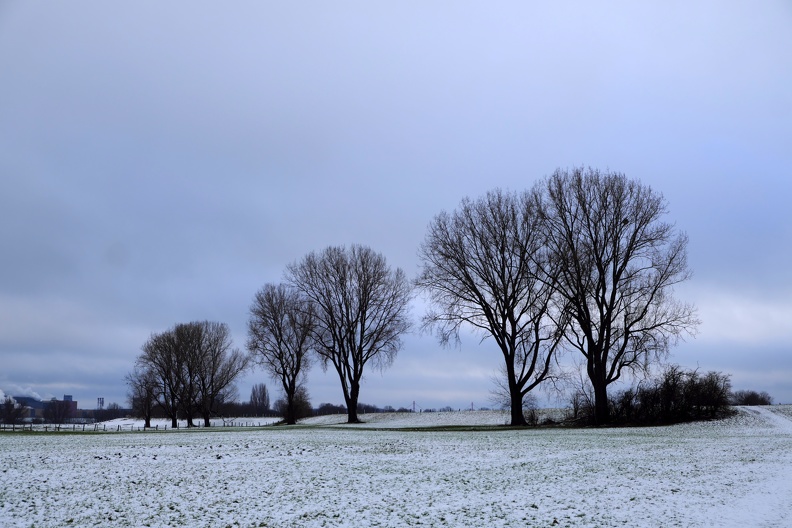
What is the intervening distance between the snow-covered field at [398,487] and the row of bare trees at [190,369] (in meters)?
51.1

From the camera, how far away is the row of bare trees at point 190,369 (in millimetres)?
69375

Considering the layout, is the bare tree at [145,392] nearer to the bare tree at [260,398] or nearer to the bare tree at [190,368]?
the bare tree at [190,368]

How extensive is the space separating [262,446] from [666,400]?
2775cm

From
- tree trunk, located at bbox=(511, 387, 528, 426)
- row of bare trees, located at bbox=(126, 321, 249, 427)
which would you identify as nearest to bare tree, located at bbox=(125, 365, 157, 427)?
row of bare trees, located at bbox=(126, 321, 249, 427)

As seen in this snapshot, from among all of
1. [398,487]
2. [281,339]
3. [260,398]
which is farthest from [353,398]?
[260,398]

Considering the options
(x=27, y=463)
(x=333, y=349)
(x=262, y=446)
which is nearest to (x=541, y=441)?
(x=262, y=446)

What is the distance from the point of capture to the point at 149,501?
11.9 metres

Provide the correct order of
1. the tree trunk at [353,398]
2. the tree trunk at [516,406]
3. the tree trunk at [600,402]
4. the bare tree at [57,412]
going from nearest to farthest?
1. the tree trunk at [600,402]
2. the tree trunk at [516,406]
3. the tree trunk at [353,398]
4. the bare tree at [57,412]

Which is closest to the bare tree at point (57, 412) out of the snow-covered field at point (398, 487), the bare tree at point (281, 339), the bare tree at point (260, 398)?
the bare tree at point (260, 398)

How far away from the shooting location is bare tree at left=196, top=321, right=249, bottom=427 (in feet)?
231

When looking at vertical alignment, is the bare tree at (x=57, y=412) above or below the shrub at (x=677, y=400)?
below

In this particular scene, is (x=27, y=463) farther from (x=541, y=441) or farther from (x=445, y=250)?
(x=445, y=250)

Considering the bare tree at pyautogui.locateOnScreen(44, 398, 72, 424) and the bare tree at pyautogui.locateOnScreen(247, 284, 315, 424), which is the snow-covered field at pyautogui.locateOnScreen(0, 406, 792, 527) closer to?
the bare tree at pyautogui.locateOnScreen(247, 284, 315, 424)

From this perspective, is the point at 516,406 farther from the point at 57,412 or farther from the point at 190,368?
the point at 57,412
